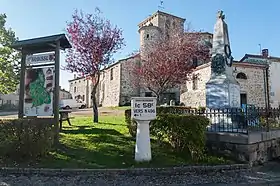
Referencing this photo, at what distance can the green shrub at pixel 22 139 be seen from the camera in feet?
20.6

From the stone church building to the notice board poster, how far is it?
7.73m

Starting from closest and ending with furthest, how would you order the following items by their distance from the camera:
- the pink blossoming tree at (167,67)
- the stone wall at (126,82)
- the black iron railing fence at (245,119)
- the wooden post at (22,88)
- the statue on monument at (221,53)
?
Answer: the black iron railing fence at (245,119), the wooden post at (22,88), the statue on monument at (221,53), the pink blossoming tree at (167,67), the stone wall at (126,82)

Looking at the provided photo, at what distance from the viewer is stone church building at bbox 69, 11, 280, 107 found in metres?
25.2

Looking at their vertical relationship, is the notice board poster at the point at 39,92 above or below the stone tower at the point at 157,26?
below

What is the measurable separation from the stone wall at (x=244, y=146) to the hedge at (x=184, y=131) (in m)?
0.73

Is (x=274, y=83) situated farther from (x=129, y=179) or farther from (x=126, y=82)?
(x=129, y=179)

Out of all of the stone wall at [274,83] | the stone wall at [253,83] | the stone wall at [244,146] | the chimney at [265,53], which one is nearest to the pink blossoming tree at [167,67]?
the stone wall at [244,146]

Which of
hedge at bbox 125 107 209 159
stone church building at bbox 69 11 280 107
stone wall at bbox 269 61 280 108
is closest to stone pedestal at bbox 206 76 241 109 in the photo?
hedge at bbox 125 107 209 159

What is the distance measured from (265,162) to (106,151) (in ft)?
15.3

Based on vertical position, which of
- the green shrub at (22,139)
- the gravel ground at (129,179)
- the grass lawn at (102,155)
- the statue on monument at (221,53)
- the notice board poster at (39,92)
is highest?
the statue on monument at (221,53)

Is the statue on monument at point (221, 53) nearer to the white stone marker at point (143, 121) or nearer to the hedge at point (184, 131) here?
the hedge at point (184, 131)

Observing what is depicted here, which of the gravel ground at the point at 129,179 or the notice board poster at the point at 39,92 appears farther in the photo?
the notice board poster at the point at 39,92

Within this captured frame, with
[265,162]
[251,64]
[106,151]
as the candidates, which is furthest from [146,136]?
[251,64]

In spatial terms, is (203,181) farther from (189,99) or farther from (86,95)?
(86,95)
